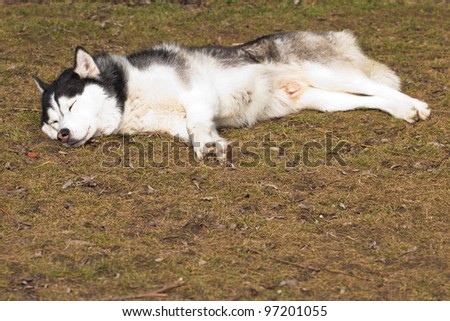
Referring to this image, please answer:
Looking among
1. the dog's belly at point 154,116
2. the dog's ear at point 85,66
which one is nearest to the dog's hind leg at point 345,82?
the dog's belly at point 154,116

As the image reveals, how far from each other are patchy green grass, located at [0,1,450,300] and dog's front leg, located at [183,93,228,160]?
230 millimetres

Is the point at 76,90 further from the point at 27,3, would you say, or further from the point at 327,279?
the point at 27,3

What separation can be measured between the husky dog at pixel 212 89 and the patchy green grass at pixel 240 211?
0.19 meters

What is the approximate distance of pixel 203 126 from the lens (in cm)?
792

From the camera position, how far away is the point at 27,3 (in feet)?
41.8

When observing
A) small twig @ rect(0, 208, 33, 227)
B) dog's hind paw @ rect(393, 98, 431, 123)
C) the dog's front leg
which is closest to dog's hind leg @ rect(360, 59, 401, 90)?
dog's hind paw @ rect(393, 98, 431, 123)

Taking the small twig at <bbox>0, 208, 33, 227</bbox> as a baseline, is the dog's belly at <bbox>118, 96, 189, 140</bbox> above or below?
above

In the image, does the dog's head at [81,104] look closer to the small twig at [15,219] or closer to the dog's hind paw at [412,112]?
the small twig at [15,219]

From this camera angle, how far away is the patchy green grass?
5.42m

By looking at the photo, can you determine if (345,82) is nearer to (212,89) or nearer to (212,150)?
(212,89)

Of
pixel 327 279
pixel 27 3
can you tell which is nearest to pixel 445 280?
pixel 327 279

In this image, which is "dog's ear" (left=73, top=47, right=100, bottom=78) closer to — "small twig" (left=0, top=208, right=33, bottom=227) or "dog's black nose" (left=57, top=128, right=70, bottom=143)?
"dog's black nose" (left=57, top=128, right=70, bottom=143)

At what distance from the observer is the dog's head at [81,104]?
25.7 feet

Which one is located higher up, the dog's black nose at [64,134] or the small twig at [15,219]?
the dog's black nose at [64,134]
